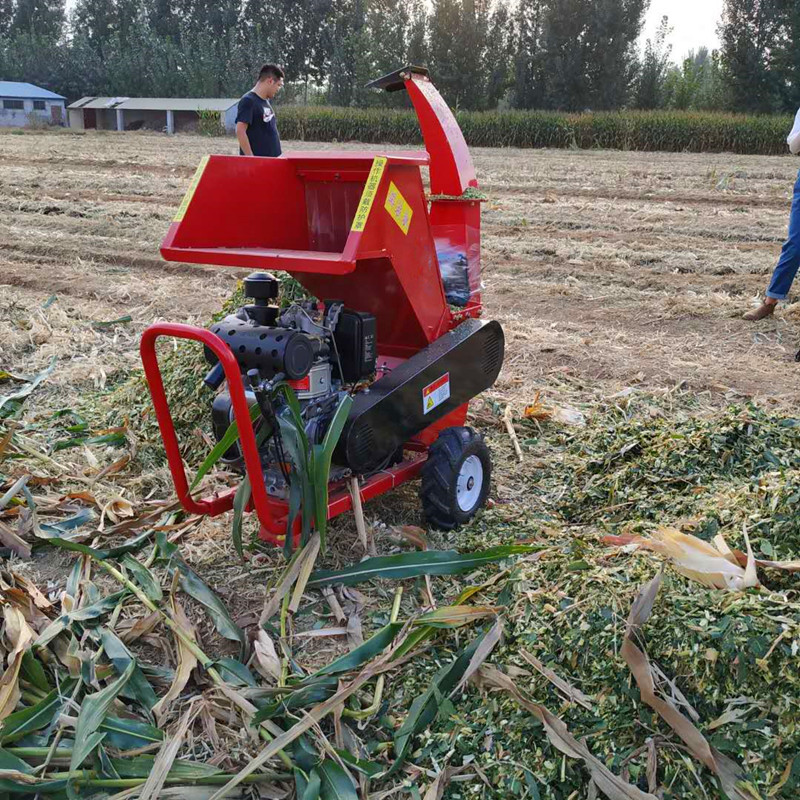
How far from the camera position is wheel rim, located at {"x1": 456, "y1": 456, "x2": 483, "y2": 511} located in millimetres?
3682

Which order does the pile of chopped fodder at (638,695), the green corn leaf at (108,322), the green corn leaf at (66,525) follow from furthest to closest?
the green corn leaf at (108,322)
the green corn leaf at (66,525)
the pile of chopped fodder at (638,695)

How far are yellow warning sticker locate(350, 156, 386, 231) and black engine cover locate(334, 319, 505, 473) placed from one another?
2.25 ft

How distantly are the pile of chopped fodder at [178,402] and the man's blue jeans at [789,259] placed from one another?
3.87m

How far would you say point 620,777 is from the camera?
2295 mm

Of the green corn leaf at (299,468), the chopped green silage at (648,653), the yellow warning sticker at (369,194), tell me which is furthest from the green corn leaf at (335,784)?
the yellow warning sticker at (369,194)

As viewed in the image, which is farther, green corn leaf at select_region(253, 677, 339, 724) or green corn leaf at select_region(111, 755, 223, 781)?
green corn leaf at select_region(253, 677, 339, 724)

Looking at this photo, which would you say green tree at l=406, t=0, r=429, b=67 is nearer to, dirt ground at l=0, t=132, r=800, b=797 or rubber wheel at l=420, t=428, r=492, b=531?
dirt ground at l=0, t=132, r=800, b=797

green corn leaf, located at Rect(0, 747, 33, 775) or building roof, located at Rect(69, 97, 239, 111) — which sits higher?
building roof, located at Rect(69, 97, 239, 111)

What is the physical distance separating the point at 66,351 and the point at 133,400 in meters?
1.33

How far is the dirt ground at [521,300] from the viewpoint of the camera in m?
4.11

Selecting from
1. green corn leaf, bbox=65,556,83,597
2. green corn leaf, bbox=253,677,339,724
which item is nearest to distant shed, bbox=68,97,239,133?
green corn leaf, bbox=65,556,83,597

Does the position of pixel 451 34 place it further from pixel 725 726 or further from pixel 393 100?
pixel 725 726

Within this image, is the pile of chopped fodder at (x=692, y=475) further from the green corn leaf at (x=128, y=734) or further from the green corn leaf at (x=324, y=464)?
the green corn leaf at (x=128, y=734)

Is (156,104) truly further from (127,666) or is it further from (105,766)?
(105,766)
